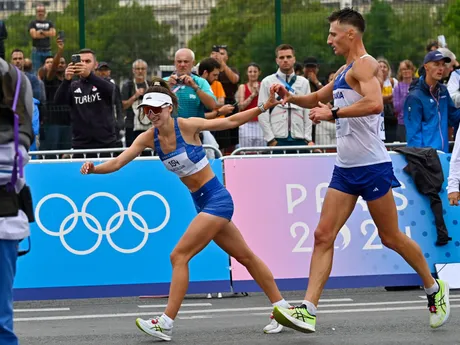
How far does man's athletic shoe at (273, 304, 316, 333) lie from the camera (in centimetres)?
768

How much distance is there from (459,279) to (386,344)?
3480 mm

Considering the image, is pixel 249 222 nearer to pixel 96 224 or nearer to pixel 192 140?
pixel 96 224

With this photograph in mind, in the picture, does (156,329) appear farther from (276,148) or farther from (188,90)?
(188,90)

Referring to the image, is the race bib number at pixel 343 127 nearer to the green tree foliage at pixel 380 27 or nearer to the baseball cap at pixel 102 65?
the baseball cap at pixel 102 65

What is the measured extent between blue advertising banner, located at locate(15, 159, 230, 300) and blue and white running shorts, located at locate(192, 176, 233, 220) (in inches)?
81.7

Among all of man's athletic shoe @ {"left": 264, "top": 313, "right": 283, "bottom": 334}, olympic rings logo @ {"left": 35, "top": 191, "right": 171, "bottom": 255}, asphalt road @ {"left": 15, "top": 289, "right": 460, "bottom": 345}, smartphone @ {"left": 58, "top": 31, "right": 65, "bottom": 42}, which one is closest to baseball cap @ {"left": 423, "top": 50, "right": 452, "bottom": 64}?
asphalt road @ {"left": 15, "top": 289, "right": 460, "bottom": 345}

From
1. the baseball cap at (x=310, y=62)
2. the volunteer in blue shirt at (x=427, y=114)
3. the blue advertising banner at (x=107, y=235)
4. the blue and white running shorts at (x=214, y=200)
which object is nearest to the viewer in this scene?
the blue and white running shorts at (x=214, y=200)

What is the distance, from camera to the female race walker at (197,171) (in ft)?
26.7

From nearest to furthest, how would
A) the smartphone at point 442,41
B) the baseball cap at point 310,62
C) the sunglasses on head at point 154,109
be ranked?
the sunglasses on head at point 154,109 → the smartphone at point 442,41 → the baseball cap at point 310,62

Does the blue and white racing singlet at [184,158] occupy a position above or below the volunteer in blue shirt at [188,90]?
below

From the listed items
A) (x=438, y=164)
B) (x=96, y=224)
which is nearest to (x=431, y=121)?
(x=438, y=164)

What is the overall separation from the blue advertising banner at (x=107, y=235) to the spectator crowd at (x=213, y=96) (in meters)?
1.19

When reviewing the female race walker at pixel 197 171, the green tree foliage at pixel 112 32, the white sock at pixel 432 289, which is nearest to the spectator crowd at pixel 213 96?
the green tree foliage at pixel 112 32

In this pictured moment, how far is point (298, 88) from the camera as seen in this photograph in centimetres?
1302
